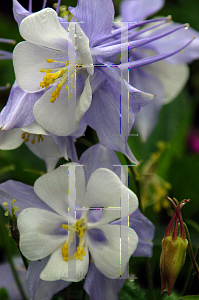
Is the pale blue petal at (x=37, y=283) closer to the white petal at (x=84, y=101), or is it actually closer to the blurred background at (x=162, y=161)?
the blurred background at (x=162, y=161)

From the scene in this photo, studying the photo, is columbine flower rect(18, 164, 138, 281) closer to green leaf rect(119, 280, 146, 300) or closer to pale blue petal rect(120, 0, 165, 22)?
green leaf rect(119, 280, 146, 300)

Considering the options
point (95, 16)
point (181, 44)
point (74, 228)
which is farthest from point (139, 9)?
point (74, 228)

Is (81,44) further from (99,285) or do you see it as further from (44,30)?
(99,285)

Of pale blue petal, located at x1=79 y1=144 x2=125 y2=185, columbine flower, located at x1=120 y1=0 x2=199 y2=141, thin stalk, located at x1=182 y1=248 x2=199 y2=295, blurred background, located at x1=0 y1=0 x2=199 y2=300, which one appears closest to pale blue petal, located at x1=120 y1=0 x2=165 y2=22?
columbine flower, located at x1=120 y1=0 x2=199 y2=141

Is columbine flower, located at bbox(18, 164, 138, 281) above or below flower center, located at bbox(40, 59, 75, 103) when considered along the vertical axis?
below

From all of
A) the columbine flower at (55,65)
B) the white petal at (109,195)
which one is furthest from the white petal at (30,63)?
the white petal at (109,195)

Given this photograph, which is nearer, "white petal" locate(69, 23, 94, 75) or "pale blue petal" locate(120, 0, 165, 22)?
"white petal" locate(69, 23, 94, 75)
